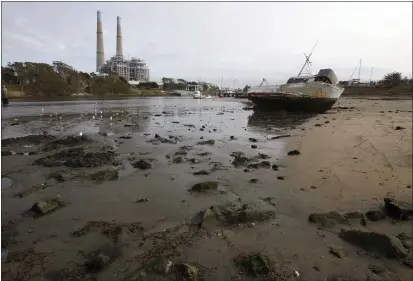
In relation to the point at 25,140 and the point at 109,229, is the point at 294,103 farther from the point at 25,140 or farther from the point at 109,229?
the point at 109,229

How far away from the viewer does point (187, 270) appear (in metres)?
4.31

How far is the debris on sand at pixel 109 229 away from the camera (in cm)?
544

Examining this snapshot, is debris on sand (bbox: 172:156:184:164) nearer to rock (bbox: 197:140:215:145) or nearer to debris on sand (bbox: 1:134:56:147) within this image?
rock (bbox: 197:140:215:145)

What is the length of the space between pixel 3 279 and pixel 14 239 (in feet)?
3.98

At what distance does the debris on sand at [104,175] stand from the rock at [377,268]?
262 inches

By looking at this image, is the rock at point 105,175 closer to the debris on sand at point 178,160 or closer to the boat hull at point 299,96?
the debris on sand at point 178,160

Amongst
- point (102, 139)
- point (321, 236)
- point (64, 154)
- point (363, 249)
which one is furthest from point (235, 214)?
point (102, 139)

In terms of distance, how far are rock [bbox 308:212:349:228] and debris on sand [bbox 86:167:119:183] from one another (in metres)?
5.53

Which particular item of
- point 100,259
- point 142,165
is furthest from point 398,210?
point 142,165

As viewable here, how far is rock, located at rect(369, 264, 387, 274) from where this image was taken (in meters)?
4.41

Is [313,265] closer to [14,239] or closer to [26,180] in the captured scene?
[14,239]

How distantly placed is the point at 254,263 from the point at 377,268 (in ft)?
6.02

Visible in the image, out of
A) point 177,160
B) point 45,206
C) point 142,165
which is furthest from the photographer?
point 177,160

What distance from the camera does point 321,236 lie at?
17.9ft
